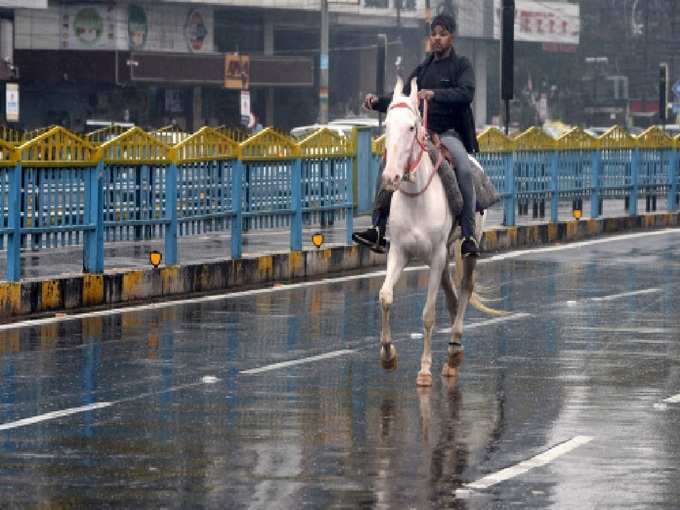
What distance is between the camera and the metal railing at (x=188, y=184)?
Result: 62.8ft

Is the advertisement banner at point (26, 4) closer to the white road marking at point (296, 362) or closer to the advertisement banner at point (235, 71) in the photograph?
the advertisement banner at point (235, 71)

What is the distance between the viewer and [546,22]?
10438cm

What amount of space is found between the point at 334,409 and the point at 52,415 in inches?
68.8

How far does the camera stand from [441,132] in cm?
1487

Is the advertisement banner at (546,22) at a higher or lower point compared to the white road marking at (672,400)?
higher

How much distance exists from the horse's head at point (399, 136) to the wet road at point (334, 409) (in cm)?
145

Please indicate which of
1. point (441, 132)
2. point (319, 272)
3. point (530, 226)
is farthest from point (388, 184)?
point (530, 226)

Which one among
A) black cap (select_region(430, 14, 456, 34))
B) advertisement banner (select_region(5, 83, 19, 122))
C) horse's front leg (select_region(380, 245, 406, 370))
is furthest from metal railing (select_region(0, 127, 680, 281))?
advertisement banner (select_region(5, 83, 19, 122))

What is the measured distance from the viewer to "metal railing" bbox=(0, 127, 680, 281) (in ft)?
62.8

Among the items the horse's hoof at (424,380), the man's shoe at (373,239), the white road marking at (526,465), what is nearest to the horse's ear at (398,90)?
the man's shoe at (373,239)

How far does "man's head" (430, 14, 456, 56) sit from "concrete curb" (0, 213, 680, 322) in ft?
18.2

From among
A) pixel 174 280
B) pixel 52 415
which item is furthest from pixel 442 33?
pixel 174 280

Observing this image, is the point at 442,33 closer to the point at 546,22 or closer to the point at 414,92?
the point at 414,92

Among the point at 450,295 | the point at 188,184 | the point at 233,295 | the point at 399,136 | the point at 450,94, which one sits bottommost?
the point at 233,295
